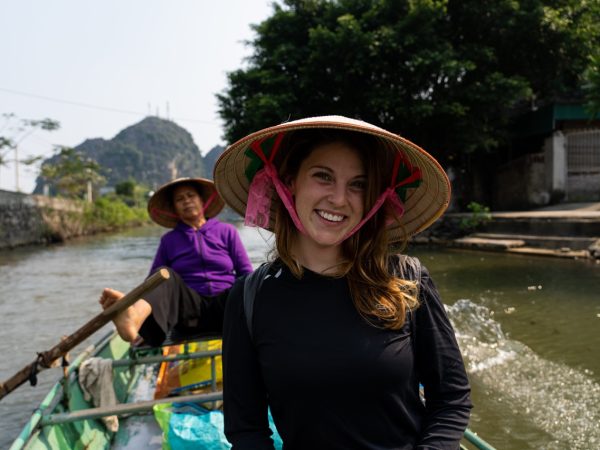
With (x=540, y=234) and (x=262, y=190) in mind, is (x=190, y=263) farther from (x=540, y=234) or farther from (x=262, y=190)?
(x=540, y=234)

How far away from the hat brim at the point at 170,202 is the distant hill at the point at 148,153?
10940cm

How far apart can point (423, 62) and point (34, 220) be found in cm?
1686

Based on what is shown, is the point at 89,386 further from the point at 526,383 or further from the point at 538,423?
the point at 526,383

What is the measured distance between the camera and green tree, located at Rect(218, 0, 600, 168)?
43.9 ft

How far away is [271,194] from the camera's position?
58.8 inches

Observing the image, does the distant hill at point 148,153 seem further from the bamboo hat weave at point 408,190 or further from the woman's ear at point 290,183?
the woman's ear at point 290,183

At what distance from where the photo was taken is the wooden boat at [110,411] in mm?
2328

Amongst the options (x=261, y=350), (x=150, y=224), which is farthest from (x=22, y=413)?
(x=150, y=224)

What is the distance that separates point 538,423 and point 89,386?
305cm

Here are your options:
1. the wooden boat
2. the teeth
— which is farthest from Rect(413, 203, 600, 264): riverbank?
the teeth

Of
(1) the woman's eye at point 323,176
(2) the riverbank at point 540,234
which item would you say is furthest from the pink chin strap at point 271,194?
(2) the riverbank at point 540,234

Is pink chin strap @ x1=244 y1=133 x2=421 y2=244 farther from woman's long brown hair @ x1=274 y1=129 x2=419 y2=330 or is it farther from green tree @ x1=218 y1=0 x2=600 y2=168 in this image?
green tree @ x1=218 y1=0 x2=600 y2=168

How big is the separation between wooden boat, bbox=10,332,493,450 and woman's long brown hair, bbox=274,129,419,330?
2.51ft

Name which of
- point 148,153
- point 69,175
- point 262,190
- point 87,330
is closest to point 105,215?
point 69,175
